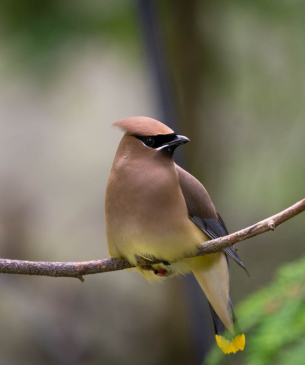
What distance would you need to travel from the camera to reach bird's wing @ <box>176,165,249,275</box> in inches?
98.0

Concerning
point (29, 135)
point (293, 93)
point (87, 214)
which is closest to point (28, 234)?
point (87, 214)

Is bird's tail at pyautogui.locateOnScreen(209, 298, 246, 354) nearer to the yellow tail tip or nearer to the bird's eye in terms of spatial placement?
the yellow tail tip

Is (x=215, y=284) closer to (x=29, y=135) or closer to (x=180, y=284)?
(x=180, y=284)

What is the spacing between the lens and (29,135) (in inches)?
202

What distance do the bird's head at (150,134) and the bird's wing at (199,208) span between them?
0.27m

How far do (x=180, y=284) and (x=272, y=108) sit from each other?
7.13 feet

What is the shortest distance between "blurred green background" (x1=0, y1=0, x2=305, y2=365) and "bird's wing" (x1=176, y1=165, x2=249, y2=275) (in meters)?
1.73

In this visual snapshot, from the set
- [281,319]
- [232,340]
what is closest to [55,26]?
[232,340]

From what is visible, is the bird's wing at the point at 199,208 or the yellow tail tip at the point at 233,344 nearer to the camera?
the bird's wing at the point at 199,208

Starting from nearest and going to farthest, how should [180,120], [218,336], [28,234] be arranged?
1. [218,336]
2. [180,120]
3. [28,234]

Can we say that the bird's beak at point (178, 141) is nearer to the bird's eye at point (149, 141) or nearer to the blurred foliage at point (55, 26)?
the bird's eye at point (149, 141)

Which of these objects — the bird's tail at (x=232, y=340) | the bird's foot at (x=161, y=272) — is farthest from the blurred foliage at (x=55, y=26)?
the bird's tail at (x=232, y=340)

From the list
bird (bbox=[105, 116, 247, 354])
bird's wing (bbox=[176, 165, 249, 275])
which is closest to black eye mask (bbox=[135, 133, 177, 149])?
bird (bbox=[105, 116, 247, 354])

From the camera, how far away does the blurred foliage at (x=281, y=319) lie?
208cm
